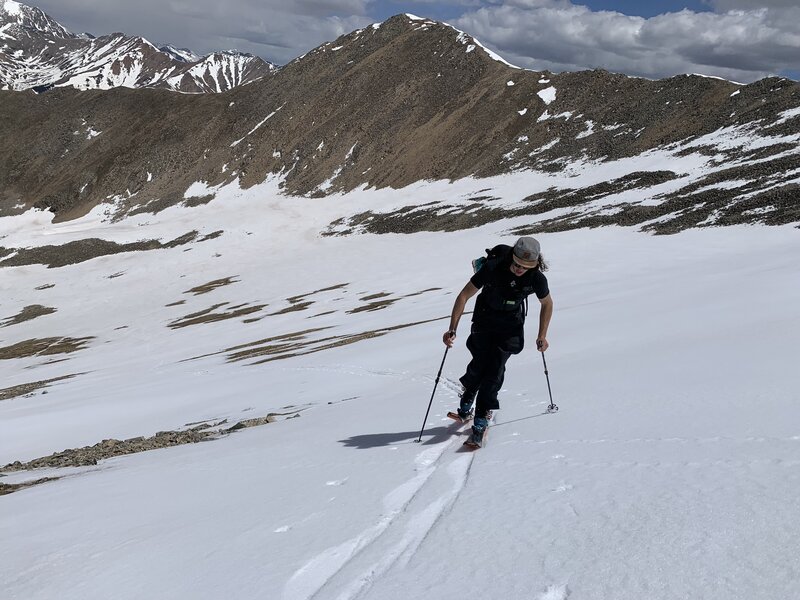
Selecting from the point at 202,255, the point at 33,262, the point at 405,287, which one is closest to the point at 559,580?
the point at 405,287

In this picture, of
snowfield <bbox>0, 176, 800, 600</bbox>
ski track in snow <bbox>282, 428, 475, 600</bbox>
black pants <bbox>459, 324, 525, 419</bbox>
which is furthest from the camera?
black pants <bbox>459, 324, 525, 419</bbox>

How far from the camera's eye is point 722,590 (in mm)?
3236

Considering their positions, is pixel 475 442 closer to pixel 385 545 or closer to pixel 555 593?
pixel 385 545

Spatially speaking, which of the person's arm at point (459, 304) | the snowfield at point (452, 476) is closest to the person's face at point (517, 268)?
the person's arm at point (459, 304)

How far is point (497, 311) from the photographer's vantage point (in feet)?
24.6

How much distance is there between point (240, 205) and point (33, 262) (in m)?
35.7

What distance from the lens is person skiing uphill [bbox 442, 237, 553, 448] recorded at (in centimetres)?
714

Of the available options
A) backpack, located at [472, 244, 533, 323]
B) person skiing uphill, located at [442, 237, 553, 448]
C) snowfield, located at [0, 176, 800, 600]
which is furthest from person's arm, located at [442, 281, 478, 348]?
snowfield, located at [0, 176, 800, 600]

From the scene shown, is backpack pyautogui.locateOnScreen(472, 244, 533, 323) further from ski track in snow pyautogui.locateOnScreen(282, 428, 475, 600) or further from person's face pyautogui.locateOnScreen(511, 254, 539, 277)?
ski track in snow pyautogui.locateOnScreen(282, 428, 475, 600)

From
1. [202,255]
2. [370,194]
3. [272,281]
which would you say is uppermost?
[370,194]

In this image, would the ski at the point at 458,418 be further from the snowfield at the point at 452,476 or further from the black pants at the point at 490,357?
the black pants at the point at 490,357

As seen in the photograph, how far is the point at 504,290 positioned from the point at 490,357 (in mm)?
948

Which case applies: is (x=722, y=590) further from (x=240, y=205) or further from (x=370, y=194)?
(x=240, y=205)

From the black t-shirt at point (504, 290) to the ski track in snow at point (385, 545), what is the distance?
6.65ft
